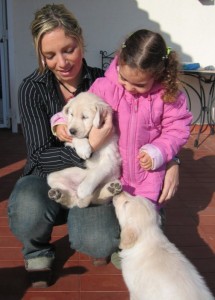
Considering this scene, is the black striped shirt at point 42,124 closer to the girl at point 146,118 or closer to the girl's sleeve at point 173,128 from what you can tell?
the girl at point 146,118

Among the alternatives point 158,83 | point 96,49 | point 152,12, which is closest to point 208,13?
point 152,12

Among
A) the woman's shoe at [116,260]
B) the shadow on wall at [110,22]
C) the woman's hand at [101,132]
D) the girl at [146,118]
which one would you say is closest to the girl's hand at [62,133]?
the girl at [146,118]

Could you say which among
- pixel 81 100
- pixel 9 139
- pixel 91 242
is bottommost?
pixel 9 139

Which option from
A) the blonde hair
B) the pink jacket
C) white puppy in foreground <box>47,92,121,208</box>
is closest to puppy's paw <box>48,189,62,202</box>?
white puppy in foreground <box>47,92,121,208</box>

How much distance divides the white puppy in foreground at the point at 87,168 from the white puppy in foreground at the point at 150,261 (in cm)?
18

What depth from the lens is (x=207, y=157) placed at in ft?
20.4

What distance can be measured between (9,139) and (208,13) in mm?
4106

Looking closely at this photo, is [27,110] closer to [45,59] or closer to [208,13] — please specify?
[45,59]

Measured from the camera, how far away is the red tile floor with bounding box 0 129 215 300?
2896 millimetres

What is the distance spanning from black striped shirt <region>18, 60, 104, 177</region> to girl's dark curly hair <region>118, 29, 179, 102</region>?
617mm

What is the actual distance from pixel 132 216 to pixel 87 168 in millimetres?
534

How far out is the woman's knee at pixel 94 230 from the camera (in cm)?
275

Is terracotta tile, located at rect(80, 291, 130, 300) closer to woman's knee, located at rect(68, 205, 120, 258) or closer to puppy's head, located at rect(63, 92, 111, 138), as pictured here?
woman's knee, located at rect(68, 205, 120, 258)

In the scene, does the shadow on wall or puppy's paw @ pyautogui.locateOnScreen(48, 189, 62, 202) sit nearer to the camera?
puppy's paw @ pyautogui.locateOnScreen(48, 189, 62, 202)
